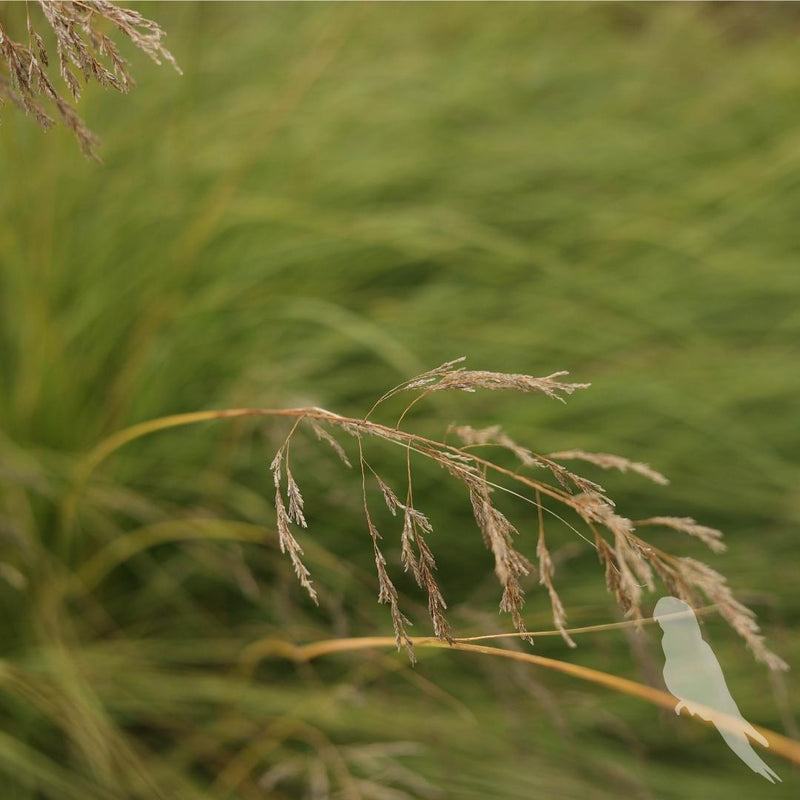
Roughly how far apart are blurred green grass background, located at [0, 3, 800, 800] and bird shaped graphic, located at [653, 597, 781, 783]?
0.50 ft

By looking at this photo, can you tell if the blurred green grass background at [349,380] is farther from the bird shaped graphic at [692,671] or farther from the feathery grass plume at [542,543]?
the feathery grass plume at [542,543]

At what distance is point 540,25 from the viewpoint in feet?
6.89

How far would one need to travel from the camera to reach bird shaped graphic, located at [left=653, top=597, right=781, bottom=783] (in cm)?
61

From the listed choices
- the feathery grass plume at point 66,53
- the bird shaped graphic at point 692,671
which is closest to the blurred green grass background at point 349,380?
the bird shaped graphic at point 692,671

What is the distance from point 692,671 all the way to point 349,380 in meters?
0.80

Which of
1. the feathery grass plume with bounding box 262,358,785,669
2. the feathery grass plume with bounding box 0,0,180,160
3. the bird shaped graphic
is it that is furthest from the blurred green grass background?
the feathery grass plume with bounding box 0,0,180,160

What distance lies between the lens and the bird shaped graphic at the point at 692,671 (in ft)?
2.01

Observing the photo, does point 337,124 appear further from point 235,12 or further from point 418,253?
point 235,12

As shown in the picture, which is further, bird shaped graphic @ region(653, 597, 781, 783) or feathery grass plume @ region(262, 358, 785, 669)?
bird shaped graphic @ region(653, 597, 781, 783)

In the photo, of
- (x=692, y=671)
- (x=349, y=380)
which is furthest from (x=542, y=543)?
(x=349, y=380)

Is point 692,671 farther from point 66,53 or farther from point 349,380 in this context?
point 349,380

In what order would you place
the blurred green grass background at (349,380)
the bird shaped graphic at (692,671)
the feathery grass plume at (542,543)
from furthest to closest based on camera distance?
1. the blurred green grass background at (349,380)
2. the bird shaped graphic at (692,671)
3. the feathery grass plume at (542,543)

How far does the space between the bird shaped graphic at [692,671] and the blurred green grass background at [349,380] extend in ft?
0.50

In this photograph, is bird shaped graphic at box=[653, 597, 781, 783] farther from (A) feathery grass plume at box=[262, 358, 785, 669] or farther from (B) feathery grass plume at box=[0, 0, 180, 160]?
(B) feathery grass plume at box=[0, 0, 180, 160]
